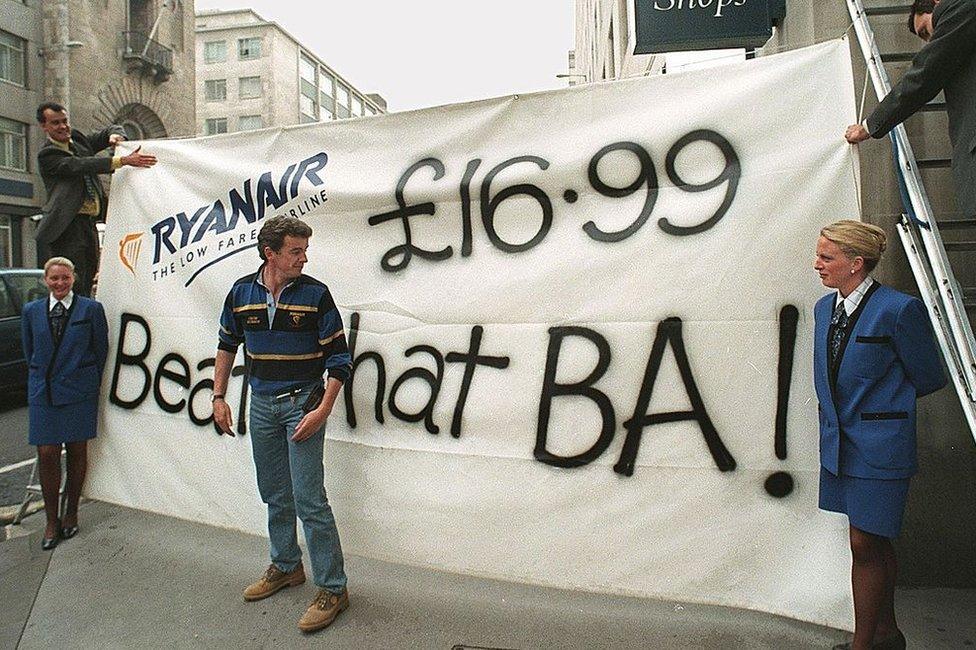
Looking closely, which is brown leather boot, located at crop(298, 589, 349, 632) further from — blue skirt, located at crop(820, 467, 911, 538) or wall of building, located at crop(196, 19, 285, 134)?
wall of building, located at crop(196, 19, 285, 134)

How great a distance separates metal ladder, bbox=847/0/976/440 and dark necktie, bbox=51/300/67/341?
4266mm

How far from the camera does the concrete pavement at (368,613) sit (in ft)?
9.34

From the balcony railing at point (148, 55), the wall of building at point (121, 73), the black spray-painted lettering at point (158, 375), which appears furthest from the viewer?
the balcony railing at point (148, 55)

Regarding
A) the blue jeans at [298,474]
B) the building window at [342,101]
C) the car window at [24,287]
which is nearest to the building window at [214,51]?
the building window at [342,101]

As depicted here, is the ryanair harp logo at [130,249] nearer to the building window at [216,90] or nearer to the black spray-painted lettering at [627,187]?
the black spray-painted lettering at [627,187]

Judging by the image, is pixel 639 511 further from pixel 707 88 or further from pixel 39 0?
pixel 39 0

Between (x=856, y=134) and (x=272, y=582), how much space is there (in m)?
3.26

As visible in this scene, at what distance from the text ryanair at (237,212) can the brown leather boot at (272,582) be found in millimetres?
1724

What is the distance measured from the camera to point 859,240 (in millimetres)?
2346

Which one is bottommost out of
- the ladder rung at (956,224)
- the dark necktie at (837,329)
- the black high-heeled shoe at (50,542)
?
the black high-heeled shoe at (50,542)

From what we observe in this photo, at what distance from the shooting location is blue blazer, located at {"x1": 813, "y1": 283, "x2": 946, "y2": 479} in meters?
2.26

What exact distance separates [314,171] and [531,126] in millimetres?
1218

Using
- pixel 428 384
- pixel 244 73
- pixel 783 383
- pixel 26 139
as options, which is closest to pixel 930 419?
pixel 783 383

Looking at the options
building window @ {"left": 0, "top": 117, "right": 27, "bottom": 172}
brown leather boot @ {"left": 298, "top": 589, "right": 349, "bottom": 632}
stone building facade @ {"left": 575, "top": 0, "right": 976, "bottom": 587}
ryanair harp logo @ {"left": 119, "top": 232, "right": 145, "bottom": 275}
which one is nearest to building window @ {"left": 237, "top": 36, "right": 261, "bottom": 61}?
building window @ {"left": 0, "top": 117, "right": 27, "bottom": 172}
